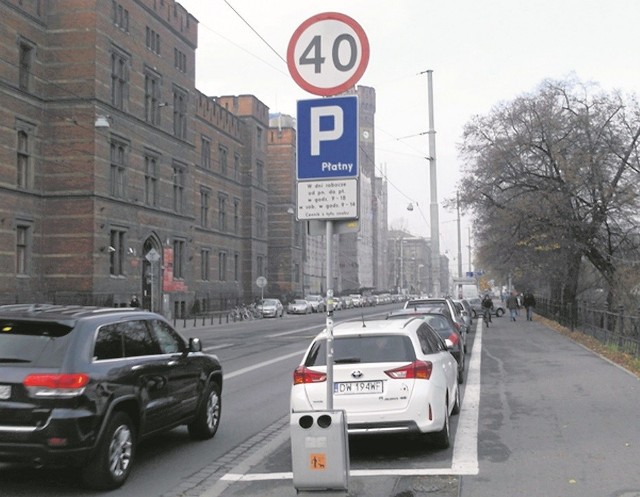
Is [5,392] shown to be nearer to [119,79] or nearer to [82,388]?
[82,388]

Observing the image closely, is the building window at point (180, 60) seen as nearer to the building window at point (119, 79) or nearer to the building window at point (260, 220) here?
the building window at point (119, 79)

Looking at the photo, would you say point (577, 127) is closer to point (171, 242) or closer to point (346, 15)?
point (346, 15)

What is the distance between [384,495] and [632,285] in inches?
713

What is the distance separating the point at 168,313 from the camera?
1788 inches

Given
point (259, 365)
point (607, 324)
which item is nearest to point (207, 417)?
point (259, 365)

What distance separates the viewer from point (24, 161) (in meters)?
36.6

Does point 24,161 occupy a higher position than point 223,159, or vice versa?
point 223,159

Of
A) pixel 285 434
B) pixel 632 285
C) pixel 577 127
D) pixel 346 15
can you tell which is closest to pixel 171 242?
pixel 577 127

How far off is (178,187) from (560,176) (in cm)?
2804

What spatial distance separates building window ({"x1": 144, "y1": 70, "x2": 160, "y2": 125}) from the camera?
4503 cm

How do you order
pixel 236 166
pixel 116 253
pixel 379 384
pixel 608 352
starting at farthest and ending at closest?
1. pixel 236 166
2. pixel 116 253
3. pixel 608 352
4. pixel 379 384

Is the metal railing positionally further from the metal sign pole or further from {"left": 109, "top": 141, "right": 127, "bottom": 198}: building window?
{"left": 109, "top": 141, "right": 127, "bottom": 198}: building window

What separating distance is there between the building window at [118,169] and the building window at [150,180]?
3.11m

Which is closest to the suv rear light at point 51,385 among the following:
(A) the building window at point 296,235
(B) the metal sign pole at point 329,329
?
(B) the metal sign pole at point 329,329
